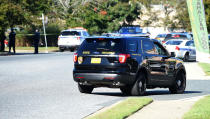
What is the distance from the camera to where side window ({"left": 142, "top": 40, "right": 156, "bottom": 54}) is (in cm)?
1482

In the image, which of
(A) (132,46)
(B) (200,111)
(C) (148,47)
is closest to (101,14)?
(C) (148,47)

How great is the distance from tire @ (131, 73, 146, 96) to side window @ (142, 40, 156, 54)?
2.40 feet

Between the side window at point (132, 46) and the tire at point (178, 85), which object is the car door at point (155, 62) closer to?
the side window at point (132, 46)

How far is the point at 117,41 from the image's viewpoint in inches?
564

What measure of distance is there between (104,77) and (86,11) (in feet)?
188

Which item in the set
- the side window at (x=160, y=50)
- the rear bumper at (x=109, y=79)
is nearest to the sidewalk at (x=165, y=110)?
the rear bumper at (x=109, y=79)

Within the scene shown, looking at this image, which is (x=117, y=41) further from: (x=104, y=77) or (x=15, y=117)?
(x=15, y=117)

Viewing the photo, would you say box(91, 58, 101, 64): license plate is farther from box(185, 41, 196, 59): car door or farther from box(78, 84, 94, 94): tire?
box(185, 41, 196, 59): car door

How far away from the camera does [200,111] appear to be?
1048cm

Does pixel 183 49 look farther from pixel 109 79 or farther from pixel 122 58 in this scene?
pixel 109 79

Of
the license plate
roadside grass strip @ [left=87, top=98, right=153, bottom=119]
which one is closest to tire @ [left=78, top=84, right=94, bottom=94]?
the license plate

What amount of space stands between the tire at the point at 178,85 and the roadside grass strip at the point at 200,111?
317 centimetres

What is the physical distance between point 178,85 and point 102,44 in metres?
2.98

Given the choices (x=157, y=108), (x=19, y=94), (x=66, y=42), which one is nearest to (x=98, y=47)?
(x=19, y=94)
